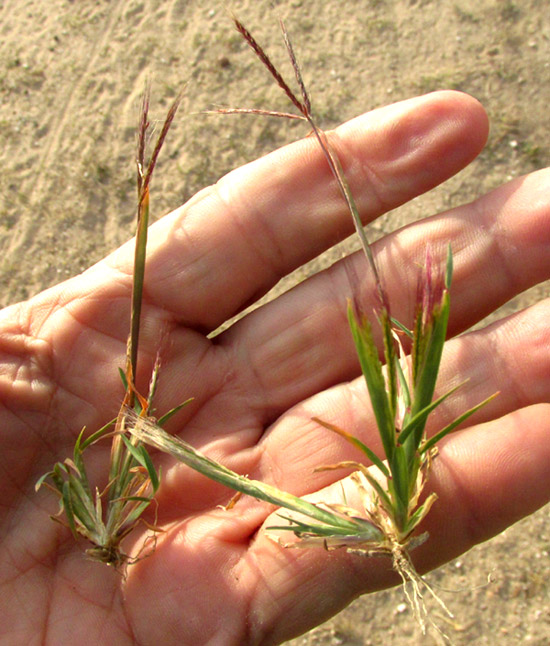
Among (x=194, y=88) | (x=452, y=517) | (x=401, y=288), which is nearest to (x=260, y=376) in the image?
(x=401, y=288)

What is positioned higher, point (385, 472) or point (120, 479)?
point (120, 479)

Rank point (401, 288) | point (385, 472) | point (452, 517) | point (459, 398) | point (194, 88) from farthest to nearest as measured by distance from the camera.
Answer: point (194, 88), point (401, 288), point (459, 398), point (452, 517), point (385, 472)

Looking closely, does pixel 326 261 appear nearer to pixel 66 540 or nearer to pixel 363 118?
pixel 363 118

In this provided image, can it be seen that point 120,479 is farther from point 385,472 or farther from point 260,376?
point 385,472

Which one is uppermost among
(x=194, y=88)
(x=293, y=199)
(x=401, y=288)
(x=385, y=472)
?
(x=194, y=88)

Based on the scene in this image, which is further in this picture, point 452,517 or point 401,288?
point 401,288

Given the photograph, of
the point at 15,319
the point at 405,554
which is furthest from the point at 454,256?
the point at 15,319
